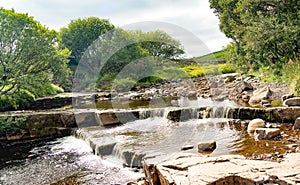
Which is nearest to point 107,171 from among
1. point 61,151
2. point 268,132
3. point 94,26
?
point 61,151

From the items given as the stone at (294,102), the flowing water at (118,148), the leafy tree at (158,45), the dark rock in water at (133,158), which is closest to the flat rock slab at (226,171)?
the flowing water at (118,148)

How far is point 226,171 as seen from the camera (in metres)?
3.84

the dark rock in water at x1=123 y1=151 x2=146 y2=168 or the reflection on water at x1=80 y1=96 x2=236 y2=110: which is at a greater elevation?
the reflection on water at x1=80 y1=96 x2=236 y2=110

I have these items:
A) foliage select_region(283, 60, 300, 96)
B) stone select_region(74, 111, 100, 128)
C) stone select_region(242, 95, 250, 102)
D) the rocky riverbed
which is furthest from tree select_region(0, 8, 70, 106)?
foliage select_region(283, 60, 300, 96)

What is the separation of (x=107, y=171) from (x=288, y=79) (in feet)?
32.0

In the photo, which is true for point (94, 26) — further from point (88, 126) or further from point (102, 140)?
point (102, 140)

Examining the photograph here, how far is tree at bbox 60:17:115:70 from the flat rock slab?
34.0 m

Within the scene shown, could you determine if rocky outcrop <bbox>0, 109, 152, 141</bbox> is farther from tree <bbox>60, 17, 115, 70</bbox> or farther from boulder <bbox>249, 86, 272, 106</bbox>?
tree <bbox>60, 17, 115, 70</bbox>

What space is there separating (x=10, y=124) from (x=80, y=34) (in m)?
29.1

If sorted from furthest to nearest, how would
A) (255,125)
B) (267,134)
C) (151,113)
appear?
(151,113)
(255,125)
(267,134)

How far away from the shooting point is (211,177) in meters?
3.69

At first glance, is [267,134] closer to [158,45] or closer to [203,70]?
[203,70]

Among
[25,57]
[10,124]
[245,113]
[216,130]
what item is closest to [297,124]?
[245,113]

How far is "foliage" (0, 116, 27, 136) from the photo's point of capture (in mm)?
10359
